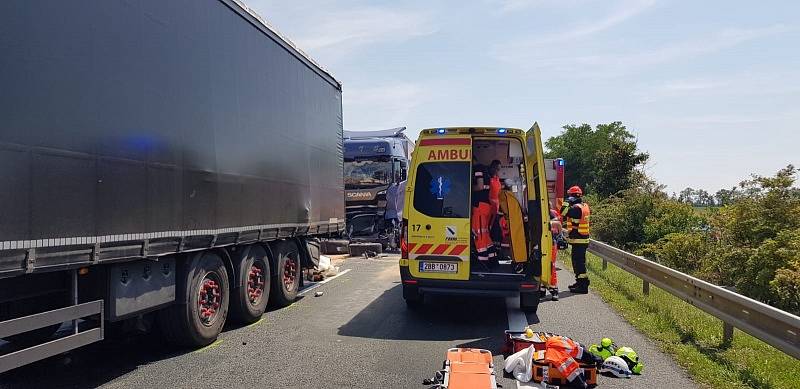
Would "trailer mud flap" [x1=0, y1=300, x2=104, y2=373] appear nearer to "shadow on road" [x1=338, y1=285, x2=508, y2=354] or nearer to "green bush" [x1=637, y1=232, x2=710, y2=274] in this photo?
"shadow on road" [x1=338, y1=285, x2=508, y2=354]

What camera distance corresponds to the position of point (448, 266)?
796 cm

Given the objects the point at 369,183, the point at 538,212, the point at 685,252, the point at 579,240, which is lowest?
the point at 685,252

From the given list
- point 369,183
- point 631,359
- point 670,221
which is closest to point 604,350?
point 631,359

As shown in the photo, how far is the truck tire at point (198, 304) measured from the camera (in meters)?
6.22

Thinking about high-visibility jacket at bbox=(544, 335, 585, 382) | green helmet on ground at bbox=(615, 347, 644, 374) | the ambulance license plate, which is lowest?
green helmet on ground at bbox=(615, 347, 644, 374)

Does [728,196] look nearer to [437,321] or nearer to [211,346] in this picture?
[437,321]

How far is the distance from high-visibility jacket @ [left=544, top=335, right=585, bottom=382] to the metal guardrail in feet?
5.38

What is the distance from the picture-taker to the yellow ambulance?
785cm

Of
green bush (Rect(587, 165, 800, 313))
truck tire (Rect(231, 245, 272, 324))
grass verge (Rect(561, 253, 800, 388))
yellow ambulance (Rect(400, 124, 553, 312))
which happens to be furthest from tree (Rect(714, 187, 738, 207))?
truck tire (Rect(231, 245, 272, 324))

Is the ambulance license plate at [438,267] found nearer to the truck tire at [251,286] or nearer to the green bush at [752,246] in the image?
the truck tire at [251,286]

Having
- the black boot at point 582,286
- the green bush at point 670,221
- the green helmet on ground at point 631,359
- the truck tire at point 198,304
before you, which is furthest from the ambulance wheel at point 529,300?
the green bush at point 670,221

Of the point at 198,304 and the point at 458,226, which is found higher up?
the point at 458,226

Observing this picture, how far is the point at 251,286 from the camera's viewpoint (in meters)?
8.09

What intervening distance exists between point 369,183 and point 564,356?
14.6m
